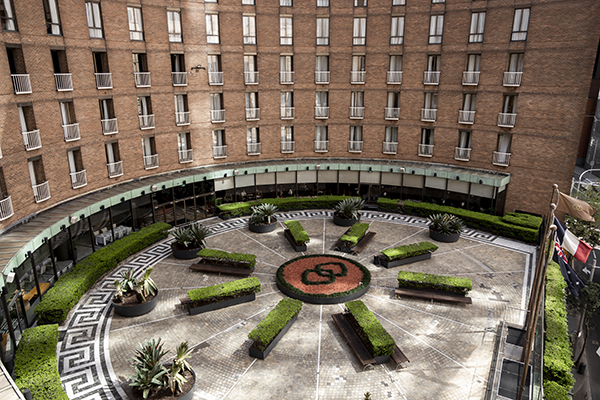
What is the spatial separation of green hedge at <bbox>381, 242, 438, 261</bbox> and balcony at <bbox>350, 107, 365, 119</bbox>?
16.1m

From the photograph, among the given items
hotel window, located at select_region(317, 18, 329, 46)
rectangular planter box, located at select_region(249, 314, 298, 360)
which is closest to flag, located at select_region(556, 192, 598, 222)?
rectangular planter box, located at select_region(249, 314, 298, 360)

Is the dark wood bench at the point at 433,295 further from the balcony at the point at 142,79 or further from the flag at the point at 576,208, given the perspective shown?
the balcony at the point at 142,79

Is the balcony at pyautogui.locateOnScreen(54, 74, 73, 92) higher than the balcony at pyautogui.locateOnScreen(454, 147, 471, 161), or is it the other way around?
the balcony at pyautogui.locateOnScreen(54, 74, 73, 92)

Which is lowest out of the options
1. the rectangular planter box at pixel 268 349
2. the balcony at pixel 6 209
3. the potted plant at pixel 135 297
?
the rectangular planter box at pixel 268 349

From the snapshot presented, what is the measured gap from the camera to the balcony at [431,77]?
37.6 m

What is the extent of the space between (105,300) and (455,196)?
98.6 ft

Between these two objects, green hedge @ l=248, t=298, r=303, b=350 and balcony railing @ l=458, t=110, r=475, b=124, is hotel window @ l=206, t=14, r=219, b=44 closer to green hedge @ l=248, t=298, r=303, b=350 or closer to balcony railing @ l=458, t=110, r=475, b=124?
balcony railing @ l=458, t=110, r=475, b=124

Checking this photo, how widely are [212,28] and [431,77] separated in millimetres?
19924

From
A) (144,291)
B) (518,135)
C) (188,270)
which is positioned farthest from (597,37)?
(144,291)

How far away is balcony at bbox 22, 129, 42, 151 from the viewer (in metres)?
24.7

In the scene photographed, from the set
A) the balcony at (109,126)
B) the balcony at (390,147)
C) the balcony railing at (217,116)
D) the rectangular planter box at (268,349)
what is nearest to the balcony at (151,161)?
the balcony at (109,126)

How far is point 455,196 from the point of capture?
38688 millimetres

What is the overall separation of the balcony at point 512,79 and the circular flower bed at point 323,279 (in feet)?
66.4

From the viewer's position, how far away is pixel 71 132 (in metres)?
28.2
